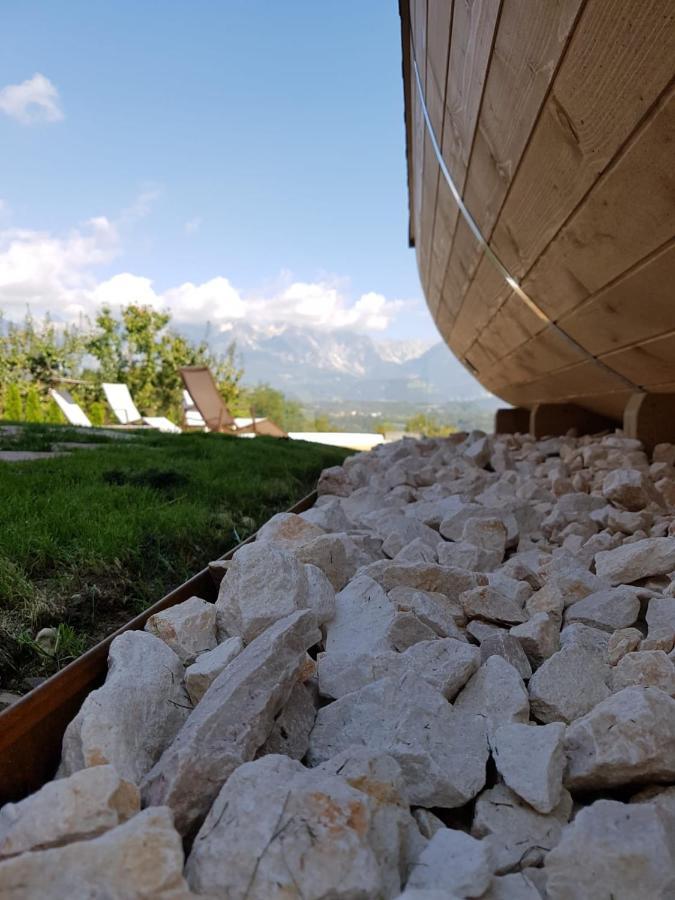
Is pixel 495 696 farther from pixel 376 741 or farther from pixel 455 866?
pixel 455 866

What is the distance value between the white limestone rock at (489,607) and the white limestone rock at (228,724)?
0.41 metres

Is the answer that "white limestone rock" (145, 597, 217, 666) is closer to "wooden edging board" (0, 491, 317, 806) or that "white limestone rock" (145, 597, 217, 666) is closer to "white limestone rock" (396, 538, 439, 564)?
"wooden edging board" (0, 491, 317, 806)

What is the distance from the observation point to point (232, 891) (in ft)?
1.99

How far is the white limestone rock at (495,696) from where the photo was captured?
0.96 metres

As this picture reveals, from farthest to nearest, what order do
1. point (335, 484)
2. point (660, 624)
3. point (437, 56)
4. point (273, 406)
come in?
point (273, 406), point (335, 484), point (437, 56), point (660, 624)

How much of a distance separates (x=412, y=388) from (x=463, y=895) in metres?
121

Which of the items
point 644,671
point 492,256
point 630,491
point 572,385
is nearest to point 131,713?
point 644,671

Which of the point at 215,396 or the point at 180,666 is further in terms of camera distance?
the point at 215,396

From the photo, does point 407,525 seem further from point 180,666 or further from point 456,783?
point 456,783

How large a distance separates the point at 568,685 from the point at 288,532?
2.65 feet

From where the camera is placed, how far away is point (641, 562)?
57.1 inches

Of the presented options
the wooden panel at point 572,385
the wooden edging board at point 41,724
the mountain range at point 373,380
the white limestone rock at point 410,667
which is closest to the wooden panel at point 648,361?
the wooden panel at point 572,385

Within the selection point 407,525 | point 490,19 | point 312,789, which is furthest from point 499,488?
point 312,789

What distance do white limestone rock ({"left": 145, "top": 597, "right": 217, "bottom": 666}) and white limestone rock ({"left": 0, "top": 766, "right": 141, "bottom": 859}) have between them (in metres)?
0.44
